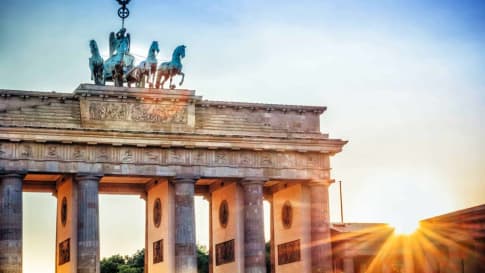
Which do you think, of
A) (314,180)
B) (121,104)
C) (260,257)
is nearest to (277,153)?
(314,180)

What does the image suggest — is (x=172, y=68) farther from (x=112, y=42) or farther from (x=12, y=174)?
(x=12, y=174)

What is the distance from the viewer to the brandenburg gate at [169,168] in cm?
4738

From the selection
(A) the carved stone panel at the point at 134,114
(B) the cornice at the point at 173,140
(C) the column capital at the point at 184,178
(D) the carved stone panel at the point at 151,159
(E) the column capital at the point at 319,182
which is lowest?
(E) the column capital at the point at 319,182

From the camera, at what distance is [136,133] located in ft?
160

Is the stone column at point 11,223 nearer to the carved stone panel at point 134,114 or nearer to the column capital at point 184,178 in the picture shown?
the carved stone panel at point 134,114

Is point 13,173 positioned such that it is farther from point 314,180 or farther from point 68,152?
point 314,180

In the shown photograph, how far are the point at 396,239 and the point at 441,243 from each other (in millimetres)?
10302

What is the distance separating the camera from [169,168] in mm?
49781

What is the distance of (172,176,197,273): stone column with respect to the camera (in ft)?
161

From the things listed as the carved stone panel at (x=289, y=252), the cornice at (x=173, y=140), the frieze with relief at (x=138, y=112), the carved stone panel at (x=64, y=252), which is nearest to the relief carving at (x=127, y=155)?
the cornice at (x=173, y=140)

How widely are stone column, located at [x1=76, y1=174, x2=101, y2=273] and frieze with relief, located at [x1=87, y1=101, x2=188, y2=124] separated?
3277 mm

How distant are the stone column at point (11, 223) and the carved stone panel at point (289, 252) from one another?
1541 centimetres

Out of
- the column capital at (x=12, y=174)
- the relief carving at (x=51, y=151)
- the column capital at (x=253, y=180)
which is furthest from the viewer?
the column capital at (x=253, y=180)

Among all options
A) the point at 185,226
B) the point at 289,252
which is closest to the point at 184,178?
the point at 185,226
